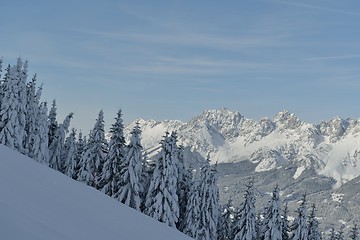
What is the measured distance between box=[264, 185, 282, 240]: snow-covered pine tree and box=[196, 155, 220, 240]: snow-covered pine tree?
5562 mm

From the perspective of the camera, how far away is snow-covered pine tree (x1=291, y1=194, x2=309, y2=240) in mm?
45375

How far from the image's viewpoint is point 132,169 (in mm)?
38156

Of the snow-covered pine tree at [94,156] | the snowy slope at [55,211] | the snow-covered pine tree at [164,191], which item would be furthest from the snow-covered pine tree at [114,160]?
the snowy slope at [55,211]

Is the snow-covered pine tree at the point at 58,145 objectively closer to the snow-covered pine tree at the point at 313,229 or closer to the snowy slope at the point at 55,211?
the snow-covered pine tree at the point at 313,229

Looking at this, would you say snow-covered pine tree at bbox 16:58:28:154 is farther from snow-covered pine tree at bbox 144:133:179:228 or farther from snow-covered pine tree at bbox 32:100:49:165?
snow-covered pine tree at bbox 144:133:179:228

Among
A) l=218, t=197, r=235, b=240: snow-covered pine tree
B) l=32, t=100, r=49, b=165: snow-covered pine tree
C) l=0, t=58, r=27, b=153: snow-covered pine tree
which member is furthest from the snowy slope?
l=218, t=197, r=235, b=240: snow-covered pine tree

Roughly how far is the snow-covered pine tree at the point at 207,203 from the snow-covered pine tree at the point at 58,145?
51.6 feet

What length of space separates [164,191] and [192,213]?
18.4ft

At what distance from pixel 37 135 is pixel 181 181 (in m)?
15.4

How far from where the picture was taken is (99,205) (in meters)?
12.9

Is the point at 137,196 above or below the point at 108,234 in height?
above

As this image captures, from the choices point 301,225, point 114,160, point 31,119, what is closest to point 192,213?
point 114,160

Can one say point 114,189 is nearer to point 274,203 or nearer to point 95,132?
point 95,132

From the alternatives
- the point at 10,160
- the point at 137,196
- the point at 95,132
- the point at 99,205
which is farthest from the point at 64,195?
the point at 95,132
